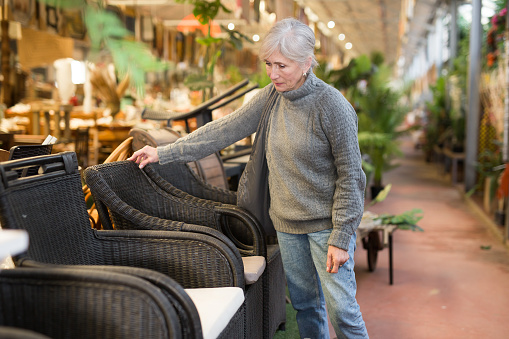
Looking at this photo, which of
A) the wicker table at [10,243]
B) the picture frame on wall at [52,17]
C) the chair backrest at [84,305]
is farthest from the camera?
the picture frame on wall at [52,17]

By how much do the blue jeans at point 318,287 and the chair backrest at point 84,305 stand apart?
2.28 ft

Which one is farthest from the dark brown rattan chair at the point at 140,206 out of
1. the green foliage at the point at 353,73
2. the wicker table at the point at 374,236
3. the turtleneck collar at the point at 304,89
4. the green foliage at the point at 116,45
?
the green foliage at the point at 353,73

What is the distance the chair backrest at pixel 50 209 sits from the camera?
161 cm

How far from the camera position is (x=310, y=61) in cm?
188

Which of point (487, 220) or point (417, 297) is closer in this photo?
point (417, 297)

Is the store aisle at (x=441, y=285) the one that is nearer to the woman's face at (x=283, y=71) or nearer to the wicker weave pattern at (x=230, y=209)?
the wicker weave pattern at (x=230, y=209)

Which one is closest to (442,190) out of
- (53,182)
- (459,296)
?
(459,296)

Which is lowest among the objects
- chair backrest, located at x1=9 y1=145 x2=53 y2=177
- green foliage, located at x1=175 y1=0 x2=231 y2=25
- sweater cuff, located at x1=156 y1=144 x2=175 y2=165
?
sweater cuff, located at x1=156 y1=144 x2=175 y2=165

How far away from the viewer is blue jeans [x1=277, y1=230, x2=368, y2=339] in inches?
76.2

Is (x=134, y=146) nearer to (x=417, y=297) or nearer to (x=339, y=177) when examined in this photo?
(x=339, y=177)

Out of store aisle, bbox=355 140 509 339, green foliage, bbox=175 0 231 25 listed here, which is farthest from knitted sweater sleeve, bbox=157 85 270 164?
green foliage, bbox=175 0 231 25

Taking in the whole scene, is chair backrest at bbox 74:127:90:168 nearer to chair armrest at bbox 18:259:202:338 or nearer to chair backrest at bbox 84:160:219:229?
chair backrest at bbox 84:160:219:229

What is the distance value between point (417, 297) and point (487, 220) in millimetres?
2874

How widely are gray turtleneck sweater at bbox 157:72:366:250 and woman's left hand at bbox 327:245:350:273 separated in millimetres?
34
